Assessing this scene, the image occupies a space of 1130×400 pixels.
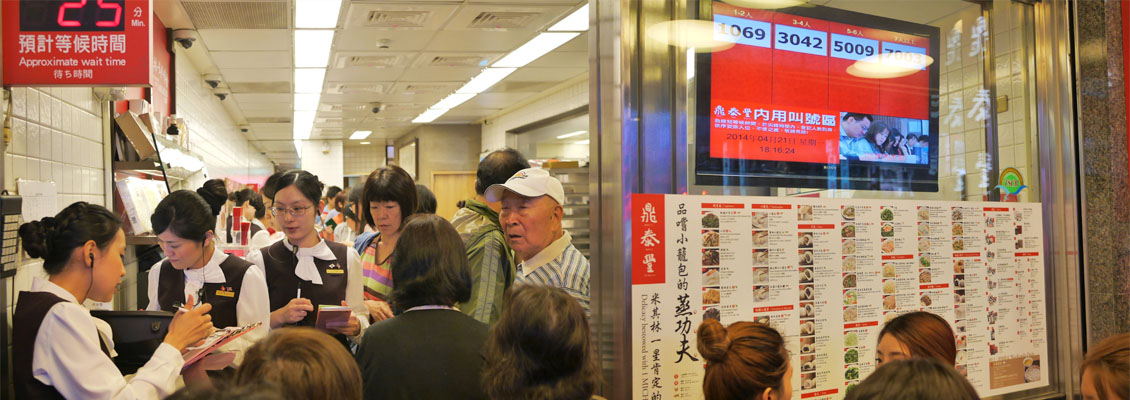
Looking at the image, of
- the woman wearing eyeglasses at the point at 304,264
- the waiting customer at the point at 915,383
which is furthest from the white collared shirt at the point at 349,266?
the waiting customer at the point at 915,383

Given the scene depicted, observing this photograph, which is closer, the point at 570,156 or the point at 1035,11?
the point at 1035,11

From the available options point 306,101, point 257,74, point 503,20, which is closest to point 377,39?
point 503,20

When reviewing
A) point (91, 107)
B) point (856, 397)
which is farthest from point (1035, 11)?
point (91, 107)

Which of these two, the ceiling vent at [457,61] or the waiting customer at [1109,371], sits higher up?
the ceiling vent at [457,61]

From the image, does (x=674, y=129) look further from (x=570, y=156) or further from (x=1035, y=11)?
(x=570, y=156)

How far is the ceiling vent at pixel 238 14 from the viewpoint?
18.3 ft

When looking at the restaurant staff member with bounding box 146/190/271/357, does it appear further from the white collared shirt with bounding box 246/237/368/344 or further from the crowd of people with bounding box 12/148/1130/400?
the white collared shirt with bounding box 246/237/368/344

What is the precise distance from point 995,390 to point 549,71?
680 cm

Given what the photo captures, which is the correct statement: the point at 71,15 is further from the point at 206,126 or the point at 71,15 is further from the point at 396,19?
the point at 206,126

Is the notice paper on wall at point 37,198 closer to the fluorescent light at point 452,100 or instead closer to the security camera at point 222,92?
the security camera at point 222,92

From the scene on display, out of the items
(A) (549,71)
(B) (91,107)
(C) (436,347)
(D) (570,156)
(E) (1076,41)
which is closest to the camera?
(C) (436,347)

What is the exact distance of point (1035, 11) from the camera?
3090mm

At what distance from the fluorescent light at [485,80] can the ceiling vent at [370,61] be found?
3.92ft

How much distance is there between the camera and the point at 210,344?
2.20 metres
